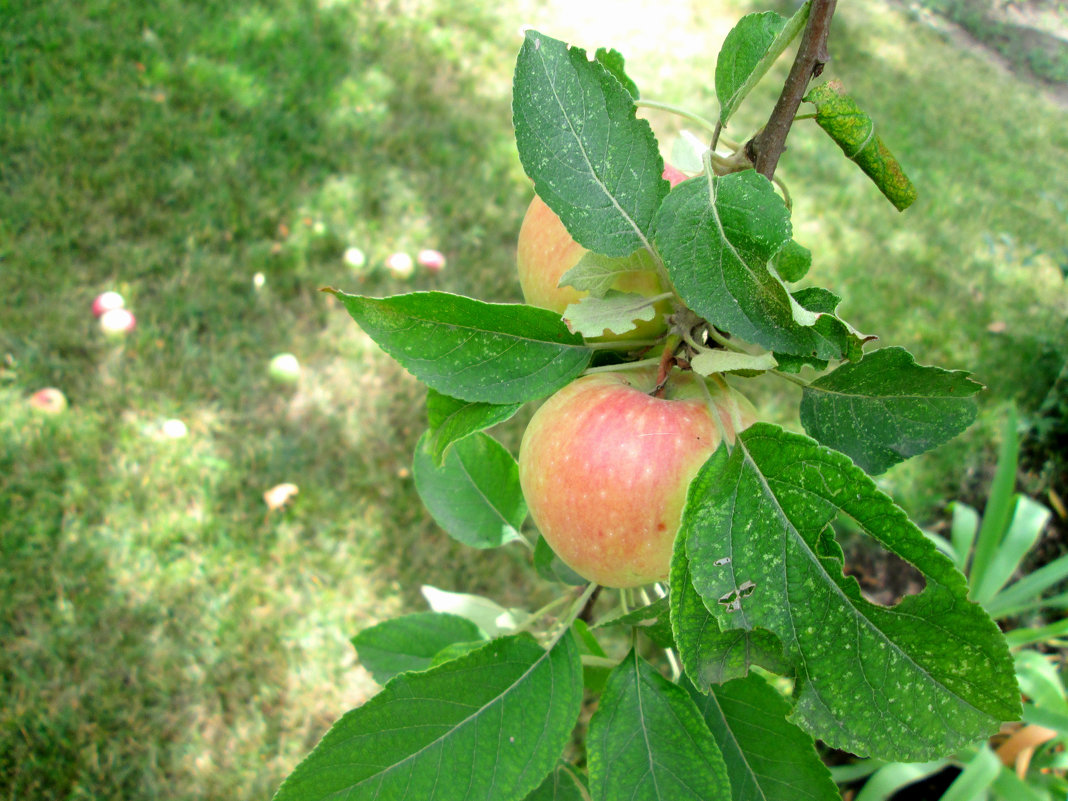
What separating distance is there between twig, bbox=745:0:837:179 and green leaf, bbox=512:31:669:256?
7cm

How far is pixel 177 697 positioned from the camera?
5.16ft

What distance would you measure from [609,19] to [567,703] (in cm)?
384

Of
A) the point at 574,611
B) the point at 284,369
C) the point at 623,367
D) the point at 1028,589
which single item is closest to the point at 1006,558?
the point at 1028,589

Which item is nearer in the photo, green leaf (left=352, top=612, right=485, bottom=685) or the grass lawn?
green leaf (left=352, top=612, right=485, bottom=685)

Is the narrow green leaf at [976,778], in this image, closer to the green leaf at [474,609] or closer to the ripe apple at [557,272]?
the green leaf at [474,609]

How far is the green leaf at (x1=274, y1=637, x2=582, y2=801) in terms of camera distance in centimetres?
57

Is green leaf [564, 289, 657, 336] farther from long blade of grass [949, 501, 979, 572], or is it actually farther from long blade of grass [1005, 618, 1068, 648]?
long blade of grass [949, 501, 979, 572]

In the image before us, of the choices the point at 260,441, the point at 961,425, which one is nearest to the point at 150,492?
the point at 260,441

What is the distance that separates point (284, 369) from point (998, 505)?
176 cm

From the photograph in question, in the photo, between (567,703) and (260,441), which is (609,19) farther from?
(567,703)

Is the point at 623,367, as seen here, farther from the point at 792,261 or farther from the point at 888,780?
the point at 888,780

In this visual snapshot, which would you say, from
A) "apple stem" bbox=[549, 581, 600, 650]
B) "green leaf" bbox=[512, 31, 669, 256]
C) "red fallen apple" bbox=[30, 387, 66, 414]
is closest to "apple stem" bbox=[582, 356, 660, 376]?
"green leaf" bbox=[512, 31, 669, 256]

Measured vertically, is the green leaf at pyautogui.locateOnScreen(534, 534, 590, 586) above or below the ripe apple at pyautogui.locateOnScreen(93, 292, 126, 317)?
above

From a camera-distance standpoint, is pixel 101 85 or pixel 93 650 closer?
pixel 93 650
